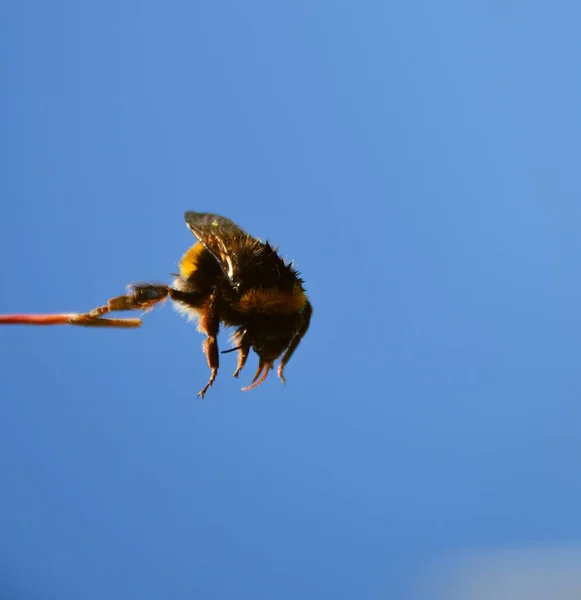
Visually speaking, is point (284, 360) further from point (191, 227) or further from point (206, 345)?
point (191, 227)

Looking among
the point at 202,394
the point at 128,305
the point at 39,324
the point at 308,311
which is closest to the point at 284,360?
the point at 308,311

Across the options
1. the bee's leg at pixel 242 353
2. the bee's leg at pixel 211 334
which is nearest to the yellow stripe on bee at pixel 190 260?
the bee's leg at pixel 211 334

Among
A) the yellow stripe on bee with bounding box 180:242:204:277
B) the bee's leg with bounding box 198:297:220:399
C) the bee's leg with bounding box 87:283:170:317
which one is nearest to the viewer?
the bee's leg with bounding box 198:297:220:399

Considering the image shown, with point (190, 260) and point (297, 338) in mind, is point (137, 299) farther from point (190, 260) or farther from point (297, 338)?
point (297, 338)

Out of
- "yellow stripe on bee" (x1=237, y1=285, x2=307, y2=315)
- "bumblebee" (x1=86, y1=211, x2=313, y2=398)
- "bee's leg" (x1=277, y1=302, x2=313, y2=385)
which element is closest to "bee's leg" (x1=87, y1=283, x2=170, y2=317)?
"bumblebee" (x1=86, y1=211, x2=313, y2=398)

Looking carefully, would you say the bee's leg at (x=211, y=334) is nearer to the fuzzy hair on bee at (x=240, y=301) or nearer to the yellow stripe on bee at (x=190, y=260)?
the fuzzy hair on bee at (x=240, y=301)

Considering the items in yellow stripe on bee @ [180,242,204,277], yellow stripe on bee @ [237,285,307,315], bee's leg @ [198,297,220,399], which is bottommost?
bee's leg @ [198,297,220,399]

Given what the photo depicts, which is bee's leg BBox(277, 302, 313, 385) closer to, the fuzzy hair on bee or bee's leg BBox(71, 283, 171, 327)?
the fuzzy hair on bee
